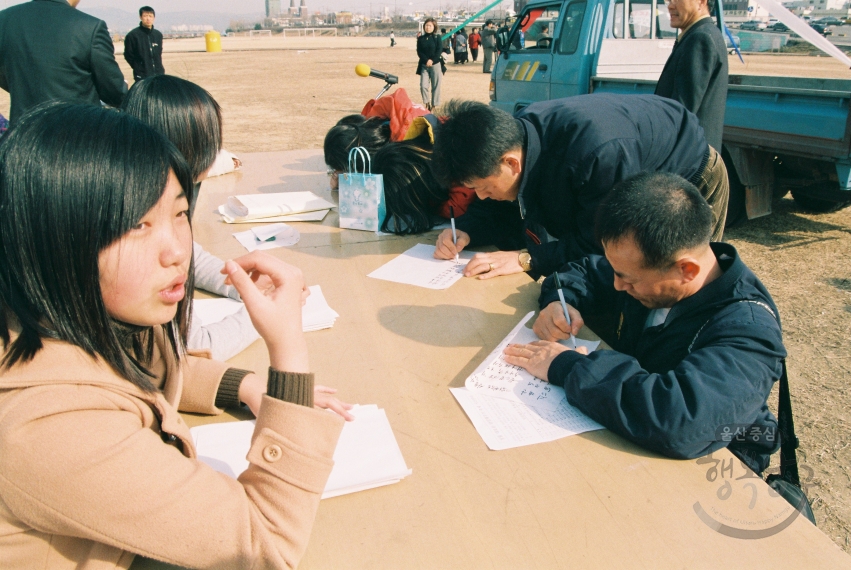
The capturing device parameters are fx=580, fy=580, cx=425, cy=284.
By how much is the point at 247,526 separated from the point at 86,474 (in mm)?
206

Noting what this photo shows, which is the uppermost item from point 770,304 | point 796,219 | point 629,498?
point 770,304

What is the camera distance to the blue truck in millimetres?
3422

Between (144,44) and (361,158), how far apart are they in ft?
21.2

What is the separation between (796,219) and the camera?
15.6 ft

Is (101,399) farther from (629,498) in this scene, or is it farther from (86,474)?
(629,498)

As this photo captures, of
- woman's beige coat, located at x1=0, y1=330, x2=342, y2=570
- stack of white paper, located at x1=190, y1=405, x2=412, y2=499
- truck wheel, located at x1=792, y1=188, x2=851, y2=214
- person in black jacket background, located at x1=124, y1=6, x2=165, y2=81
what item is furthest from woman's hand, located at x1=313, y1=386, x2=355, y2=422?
person in black jacket background, located at x1=124, y1=6, x2=165, y2=81

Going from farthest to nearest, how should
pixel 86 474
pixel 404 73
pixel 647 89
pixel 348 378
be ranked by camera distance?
pixel 404 73 < pixel 647 89 < pixel 348 378 < pixel 86 474

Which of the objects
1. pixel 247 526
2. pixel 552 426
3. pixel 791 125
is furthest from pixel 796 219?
pixel 247 526

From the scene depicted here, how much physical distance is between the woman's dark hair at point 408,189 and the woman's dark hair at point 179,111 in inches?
32.7

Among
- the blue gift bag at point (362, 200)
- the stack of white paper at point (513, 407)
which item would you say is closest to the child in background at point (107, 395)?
the stack of white paper at point (513, 407)

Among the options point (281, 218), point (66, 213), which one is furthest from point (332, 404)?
point (281, 218)

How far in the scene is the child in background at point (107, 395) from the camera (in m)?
0.67

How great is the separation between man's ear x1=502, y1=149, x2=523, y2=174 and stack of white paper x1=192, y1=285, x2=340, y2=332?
74 cm

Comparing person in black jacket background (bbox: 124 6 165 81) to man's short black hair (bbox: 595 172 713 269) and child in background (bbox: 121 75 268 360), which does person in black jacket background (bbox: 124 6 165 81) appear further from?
man's short black hair (bbox: 595 172 713 269)
